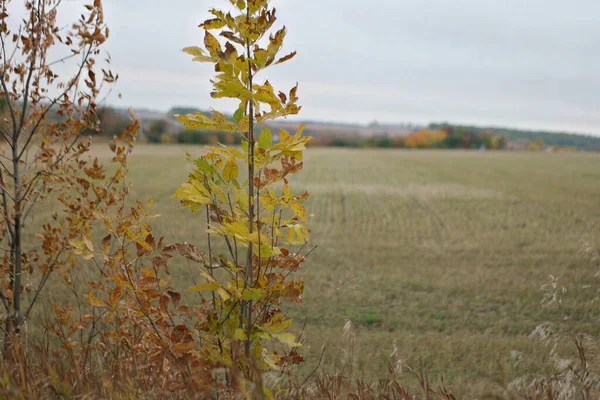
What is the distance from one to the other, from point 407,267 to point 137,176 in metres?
18.3

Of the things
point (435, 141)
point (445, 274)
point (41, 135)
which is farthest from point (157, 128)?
point (41, 135)

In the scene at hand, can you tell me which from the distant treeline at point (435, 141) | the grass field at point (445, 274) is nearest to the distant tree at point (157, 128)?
the distant treeline at point (435, 141)

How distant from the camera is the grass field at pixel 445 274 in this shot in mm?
5516

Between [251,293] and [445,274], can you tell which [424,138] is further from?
[251,293]

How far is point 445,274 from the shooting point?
8438mm

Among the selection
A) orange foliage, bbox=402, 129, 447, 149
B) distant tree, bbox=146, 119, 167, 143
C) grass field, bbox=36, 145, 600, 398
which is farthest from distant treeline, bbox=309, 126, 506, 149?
grass field, bbox=36, 145, 600, 398

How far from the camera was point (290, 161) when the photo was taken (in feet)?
8.23

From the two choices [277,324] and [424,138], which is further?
[424,138]

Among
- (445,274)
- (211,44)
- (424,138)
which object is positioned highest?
(211,44)

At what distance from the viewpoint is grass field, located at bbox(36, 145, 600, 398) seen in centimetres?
552

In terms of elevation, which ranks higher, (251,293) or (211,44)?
(211,44)

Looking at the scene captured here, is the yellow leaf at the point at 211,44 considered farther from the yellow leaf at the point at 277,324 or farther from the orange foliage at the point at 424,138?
the orange foliage at the point at 424,138

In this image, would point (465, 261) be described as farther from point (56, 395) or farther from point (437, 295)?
point (56, 395)

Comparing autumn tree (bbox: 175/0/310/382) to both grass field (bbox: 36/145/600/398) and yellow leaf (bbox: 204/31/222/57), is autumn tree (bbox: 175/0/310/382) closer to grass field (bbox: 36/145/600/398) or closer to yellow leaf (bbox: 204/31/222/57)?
yellow leaf (bbox: 204/31/222/57)
